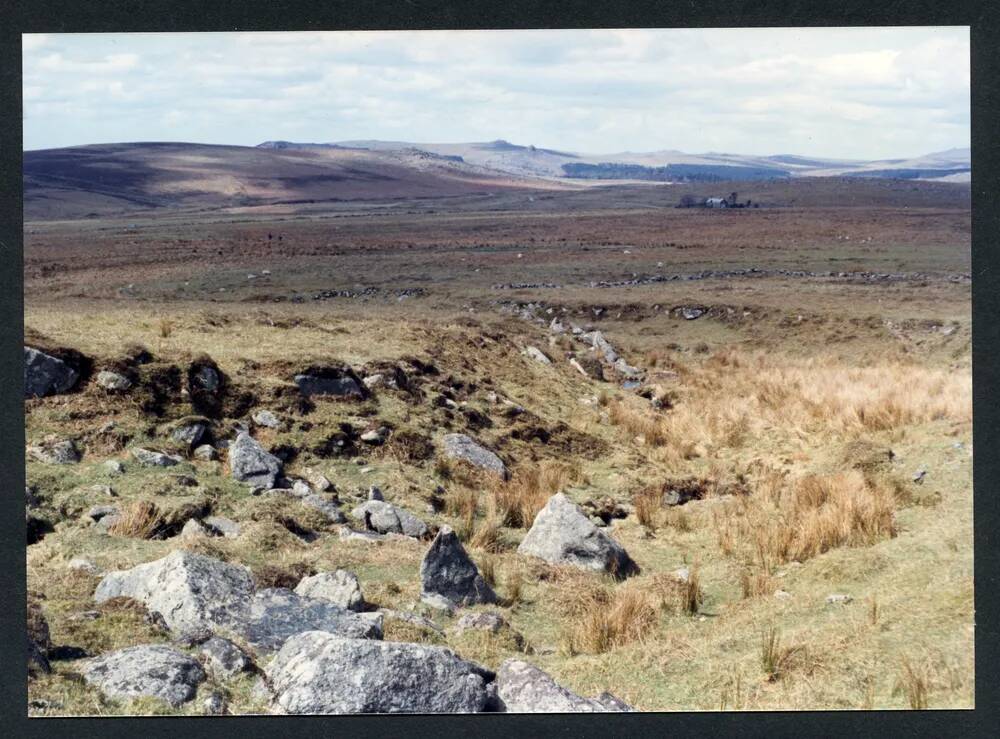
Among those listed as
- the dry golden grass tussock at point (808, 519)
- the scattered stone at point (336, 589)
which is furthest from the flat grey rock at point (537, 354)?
the scattered stone at point (336, 589)

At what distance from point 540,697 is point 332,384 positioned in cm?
656

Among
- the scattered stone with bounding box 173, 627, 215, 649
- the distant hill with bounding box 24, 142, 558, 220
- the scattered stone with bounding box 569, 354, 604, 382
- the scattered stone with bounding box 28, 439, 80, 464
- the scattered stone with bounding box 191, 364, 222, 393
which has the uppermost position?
the distant hill with bounding box 24, 142, 558, 220

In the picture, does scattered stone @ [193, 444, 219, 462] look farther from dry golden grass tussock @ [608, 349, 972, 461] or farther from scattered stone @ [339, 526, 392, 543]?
dry golden grass tussock @ [608, 349, 972, 461]

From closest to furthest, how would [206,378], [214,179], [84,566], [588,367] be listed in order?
[84,566] → [206,378] → [588,367] → [214,179]

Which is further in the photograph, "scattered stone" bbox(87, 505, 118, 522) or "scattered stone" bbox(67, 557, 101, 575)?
"scattered stone" bbox(87, 505, 118, 522)

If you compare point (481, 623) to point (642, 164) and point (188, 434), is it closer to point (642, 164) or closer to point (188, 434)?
point (188, 434)

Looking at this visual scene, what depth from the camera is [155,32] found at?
6.54 metres

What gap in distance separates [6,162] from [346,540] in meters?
4.20

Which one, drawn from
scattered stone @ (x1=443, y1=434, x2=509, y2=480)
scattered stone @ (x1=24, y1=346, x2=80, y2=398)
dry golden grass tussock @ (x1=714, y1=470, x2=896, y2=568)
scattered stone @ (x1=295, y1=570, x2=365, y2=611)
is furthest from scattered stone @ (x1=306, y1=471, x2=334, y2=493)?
dry golden grass tussock @ (x1=714, y1=470, x2=896, y2=568)

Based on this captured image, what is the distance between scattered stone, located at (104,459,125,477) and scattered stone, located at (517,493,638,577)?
3965mm

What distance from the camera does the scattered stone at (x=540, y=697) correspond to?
228 inches

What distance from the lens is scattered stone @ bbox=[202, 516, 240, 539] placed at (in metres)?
8.31

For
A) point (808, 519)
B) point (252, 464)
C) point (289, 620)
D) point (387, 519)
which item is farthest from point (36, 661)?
point (808, 519)

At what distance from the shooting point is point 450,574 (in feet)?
25.1
